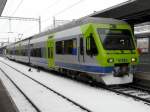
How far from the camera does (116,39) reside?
13.1 m

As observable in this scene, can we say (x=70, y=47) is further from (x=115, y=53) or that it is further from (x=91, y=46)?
(x=115, y=53)

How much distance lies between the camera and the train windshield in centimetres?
1286

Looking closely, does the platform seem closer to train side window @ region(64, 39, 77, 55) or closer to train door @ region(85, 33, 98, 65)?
train door @ region(85, 33, 98, 65)

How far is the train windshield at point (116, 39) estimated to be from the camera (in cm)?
1286

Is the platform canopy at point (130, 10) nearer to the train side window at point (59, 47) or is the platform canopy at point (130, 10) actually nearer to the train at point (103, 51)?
the train at point (103, 51)

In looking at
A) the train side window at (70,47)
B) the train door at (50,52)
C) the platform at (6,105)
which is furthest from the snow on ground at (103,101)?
the train door at (50,52)

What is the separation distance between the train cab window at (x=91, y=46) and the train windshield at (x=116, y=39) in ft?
1.24

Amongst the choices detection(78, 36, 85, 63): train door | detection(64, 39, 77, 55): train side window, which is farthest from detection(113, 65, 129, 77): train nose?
detection(64, 39, 77, 55): train side window

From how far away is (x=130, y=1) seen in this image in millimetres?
12977

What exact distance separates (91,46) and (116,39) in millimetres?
1146

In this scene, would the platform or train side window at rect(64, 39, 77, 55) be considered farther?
train side window at rect(64, 39, 77, 55)

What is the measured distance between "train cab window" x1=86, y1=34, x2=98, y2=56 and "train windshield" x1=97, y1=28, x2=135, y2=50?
14.9 inches

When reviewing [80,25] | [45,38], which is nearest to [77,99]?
[80,25]

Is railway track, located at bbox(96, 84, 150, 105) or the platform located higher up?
the platform
